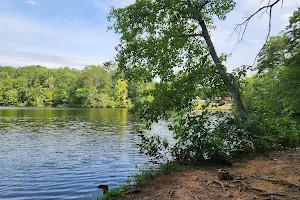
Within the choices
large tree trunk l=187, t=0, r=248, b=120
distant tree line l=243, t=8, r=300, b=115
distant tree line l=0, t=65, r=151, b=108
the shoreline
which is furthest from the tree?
distant tree line l=0, t=65, r=151, b=108

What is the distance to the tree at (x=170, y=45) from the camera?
33.0ft

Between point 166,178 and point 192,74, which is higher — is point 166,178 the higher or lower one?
the lower one

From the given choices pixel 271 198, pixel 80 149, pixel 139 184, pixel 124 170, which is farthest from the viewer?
pixel 80 149

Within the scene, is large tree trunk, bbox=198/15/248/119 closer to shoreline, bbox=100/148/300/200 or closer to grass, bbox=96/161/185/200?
shoreline, bbox=100/148/300/200

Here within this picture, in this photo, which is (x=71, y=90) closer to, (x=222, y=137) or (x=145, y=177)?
(x=222, y=137)

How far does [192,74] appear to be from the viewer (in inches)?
389

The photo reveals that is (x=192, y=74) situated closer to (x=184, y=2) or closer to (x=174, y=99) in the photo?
(x=174, y=99)

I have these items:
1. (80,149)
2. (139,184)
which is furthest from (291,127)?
(80,149)

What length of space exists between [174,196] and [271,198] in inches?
78.4

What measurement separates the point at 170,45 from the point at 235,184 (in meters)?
5.87

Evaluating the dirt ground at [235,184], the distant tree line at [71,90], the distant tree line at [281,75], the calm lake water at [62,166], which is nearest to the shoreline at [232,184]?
the dirt ground at [235,184]

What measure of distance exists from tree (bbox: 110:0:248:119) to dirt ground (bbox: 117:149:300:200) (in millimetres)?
2737

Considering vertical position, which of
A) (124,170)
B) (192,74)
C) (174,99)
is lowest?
(124,170)

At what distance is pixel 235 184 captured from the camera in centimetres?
633
